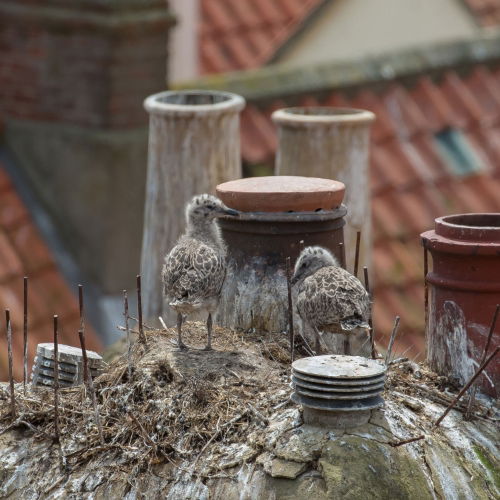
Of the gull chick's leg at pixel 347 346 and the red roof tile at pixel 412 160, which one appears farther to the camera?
the red roof tile at pixel 412 160

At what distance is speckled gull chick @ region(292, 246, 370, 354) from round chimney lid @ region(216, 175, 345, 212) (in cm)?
43

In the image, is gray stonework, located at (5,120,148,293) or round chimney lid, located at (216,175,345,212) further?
gray stonework, located at (5,120,148,293)

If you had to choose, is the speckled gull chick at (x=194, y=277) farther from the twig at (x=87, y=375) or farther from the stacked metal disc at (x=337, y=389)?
the stacked metal disc at (x=337, y=389)

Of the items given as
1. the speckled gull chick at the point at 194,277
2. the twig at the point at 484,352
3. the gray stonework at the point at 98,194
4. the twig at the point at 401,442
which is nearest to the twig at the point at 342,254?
the speckled gull chick at the point at 194,277

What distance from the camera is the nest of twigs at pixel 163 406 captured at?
6.58 m

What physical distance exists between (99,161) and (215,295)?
204 inches

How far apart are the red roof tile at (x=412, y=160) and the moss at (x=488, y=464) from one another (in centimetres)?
538

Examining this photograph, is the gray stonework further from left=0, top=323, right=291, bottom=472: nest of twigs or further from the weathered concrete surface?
the weathered concrete surface

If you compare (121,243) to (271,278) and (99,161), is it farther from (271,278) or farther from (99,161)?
(271,278)

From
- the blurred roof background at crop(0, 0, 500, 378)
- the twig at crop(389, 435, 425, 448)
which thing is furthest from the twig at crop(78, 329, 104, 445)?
the blurred roof background at crop(0, 0, 500, 378)

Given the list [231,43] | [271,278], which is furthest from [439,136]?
[271,278]

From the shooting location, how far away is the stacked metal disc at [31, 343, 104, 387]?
7.43 meters

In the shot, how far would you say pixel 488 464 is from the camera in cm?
666

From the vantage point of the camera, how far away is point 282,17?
1720 cm
